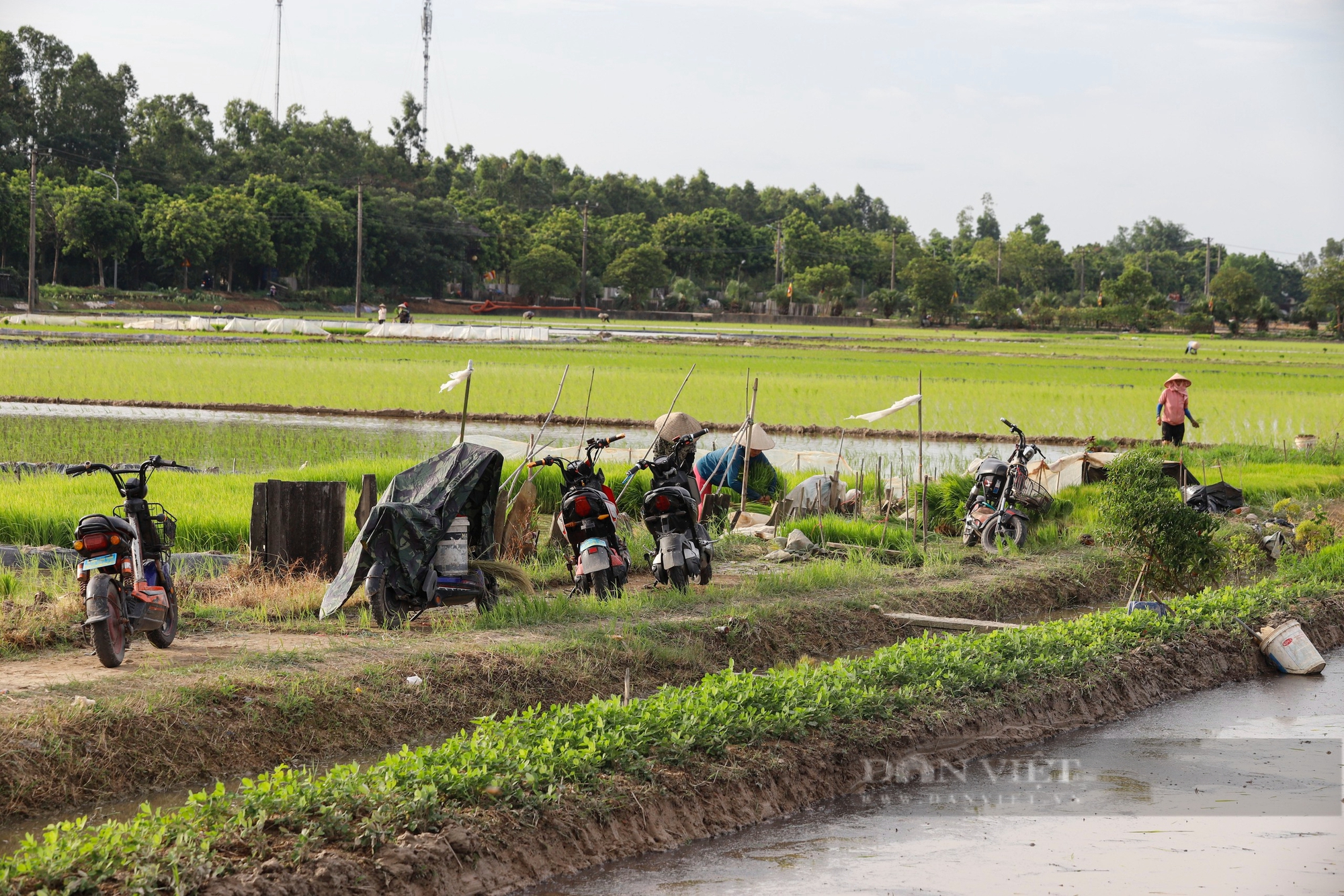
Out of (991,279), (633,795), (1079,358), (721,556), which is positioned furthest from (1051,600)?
(991,279)

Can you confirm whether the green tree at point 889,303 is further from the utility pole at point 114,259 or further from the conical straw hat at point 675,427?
the conical straw hat at point 675,427

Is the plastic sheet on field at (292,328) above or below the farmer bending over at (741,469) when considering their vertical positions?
above

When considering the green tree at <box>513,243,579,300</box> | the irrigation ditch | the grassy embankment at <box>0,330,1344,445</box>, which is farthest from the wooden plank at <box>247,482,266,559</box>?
the green tree at <box>513,243,579,300</box>

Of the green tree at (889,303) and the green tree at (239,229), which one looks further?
the green tree at (889,303)

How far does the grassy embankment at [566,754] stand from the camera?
401 cm

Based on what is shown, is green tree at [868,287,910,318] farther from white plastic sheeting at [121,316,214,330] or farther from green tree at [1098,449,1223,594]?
green tree at [1098,449,1223,594]

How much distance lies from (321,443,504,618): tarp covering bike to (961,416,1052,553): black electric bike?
5.33 m

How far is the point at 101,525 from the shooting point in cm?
640

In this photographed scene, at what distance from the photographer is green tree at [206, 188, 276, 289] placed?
65.0 meters

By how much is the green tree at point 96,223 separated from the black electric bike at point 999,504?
57254 millimetres

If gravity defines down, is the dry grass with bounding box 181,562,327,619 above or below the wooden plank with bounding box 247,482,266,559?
below

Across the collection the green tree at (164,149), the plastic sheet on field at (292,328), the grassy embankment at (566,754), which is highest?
the green tree at (164,149)

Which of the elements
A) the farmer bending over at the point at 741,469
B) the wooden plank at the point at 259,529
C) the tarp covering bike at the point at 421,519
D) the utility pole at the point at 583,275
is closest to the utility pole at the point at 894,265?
the utility pole at the point at 583,275

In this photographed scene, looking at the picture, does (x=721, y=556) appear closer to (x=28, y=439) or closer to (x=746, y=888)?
(x=746, y=888)
